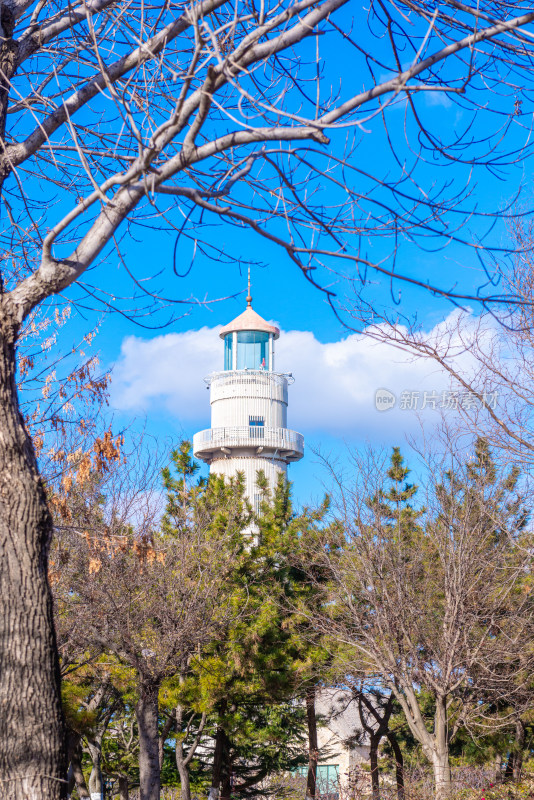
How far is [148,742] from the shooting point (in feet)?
41.2

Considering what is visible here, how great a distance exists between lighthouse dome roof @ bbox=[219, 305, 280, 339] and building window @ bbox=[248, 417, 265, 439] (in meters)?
3.01

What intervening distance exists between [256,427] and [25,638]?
23.6m

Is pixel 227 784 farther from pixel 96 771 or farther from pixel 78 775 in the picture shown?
pixel 96 771

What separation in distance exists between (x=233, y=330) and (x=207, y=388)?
218 cm

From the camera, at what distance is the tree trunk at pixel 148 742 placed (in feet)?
40.7

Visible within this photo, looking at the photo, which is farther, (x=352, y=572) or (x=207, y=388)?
(x=207, y=388)

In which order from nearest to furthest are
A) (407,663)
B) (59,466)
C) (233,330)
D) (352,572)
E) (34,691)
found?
(34,691), (59,466), (407,663), (352,572), (233,330)

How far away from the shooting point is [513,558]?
528 inches

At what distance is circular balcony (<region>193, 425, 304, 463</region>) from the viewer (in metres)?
26.8

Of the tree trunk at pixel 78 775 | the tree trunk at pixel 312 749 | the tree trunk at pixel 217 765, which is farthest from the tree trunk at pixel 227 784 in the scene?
the tree trunk at pixel 78 775

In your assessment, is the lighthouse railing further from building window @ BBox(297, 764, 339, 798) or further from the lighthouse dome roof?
building window @ BBox(297, 764, 339, 798)

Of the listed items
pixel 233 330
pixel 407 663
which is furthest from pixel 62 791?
pixel 233 330

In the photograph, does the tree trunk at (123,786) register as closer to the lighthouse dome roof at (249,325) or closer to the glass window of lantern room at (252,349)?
the glass window of lantern room at (252,349)

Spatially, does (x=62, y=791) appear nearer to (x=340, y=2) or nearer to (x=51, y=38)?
(x=340, y=2)
